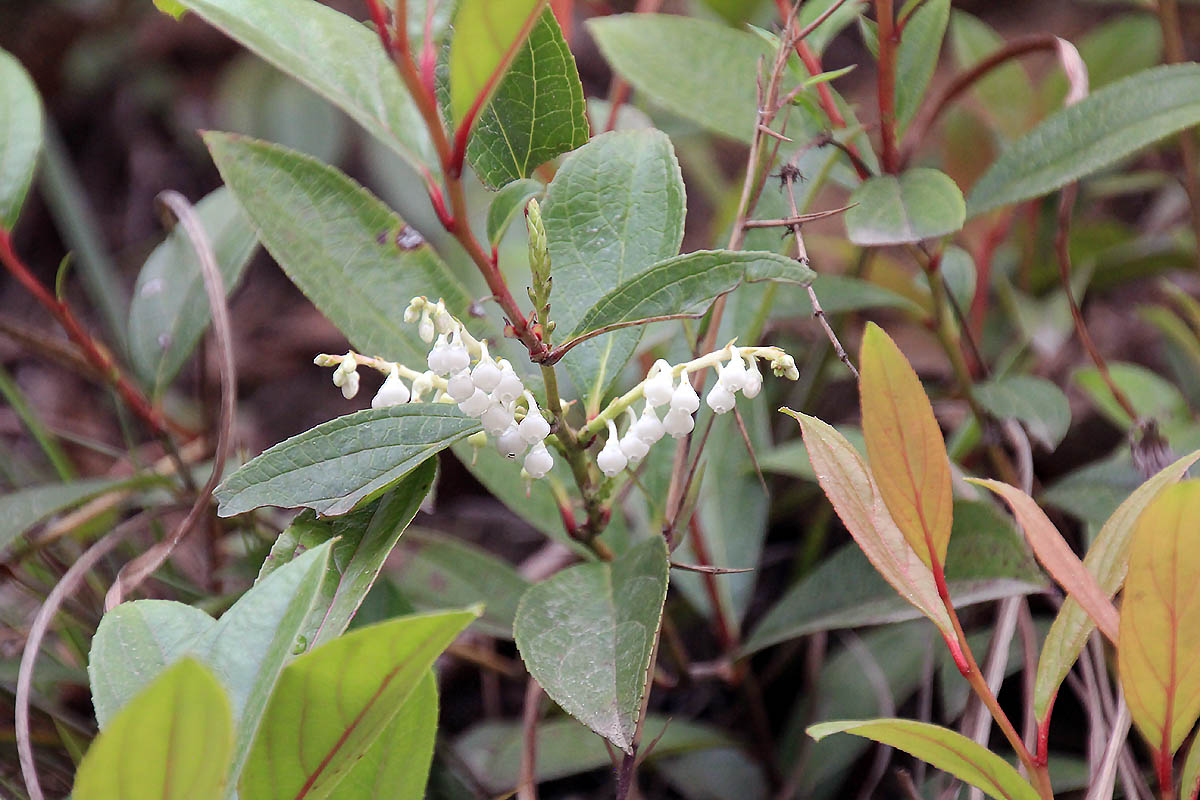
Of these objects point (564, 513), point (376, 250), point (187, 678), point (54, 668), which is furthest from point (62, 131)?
point (187, 678)

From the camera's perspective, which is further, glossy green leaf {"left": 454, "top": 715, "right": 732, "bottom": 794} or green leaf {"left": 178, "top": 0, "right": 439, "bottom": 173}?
glossy green leaf {"left": 454, "top": 715, "right": 732, "bottom": 794}

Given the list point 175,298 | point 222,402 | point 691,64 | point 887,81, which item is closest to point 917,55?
point 887,81

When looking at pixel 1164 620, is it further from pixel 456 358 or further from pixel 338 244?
pixel 338 244

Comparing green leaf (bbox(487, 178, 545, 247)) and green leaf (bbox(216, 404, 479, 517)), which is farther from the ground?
green leaf (bbox(487, 178, 545, 247))

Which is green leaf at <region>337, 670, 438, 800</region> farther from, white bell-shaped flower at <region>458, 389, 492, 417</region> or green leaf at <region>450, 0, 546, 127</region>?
green leaf at <region>450, 0, 546, 127</region>

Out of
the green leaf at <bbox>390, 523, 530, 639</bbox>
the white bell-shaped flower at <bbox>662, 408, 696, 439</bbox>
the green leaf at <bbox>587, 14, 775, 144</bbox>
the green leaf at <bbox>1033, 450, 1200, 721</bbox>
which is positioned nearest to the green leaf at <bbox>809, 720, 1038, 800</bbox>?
the green leaf at <bbox>1033, 450, 1200, 721</bbox>

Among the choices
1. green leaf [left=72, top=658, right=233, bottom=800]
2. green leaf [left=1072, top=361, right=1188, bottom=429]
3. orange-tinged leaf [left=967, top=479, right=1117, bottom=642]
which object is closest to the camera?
green leaf [left=72, top=658, right=233, bottom=800]

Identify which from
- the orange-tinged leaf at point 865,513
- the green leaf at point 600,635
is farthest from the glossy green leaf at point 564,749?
the orange-tinged leaf at point 865,513
